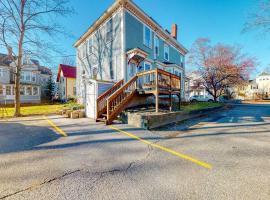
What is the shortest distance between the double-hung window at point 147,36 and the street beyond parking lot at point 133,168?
11.4 meters

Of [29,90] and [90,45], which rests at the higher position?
[90,45]

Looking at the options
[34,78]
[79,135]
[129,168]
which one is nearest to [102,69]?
[79,135]

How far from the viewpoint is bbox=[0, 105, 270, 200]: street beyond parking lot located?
2213 mm

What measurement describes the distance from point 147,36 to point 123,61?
463cm

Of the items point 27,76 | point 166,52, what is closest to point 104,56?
Answer: point 166,52

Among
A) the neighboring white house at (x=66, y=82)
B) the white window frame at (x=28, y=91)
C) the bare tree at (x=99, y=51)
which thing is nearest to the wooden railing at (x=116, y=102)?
the bare tree at (x=99, y=51)

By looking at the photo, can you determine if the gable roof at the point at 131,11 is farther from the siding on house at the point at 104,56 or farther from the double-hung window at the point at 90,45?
the double-hung window at the point at 90,45

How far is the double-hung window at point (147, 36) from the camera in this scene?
530 inches

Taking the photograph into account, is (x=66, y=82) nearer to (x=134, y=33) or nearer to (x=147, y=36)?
(x=147, y=36)

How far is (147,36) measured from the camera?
13.9m

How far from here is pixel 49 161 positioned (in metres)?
3.23

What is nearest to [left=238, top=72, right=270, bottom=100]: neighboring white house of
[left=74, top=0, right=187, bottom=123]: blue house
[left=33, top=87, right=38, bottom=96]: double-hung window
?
[left=74, top=0, right=187, bottom=123]: blue house

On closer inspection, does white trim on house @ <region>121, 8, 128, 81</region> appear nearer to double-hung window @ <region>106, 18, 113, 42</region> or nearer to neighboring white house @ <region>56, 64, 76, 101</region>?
double-hung window @ <region>106, 18, 113, 42</region>

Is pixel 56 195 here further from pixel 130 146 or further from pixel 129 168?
pixel 130 146
